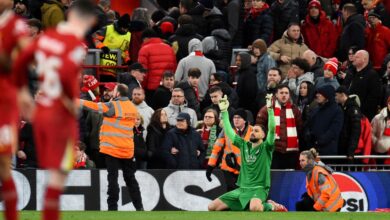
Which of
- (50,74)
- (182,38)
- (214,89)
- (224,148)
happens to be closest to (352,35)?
(182,38)

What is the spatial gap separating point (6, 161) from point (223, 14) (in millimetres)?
13603

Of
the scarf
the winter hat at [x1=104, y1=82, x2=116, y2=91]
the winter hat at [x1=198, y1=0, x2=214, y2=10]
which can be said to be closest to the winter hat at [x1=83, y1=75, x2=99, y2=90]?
the winter hat at [x1=104, y1=82, x2=116, y2=91]

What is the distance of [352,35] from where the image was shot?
24.0 metres

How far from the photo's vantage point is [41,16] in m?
23.6

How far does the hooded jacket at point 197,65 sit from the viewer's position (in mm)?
22562

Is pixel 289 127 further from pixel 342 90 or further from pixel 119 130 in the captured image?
pixel 119 130

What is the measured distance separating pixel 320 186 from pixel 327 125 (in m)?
1.69

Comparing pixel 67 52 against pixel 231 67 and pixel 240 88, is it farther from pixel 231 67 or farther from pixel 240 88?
pixel 231 67

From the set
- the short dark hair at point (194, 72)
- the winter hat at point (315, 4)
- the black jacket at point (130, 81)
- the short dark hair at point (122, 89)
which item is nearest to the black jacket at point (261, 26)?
the winter hat at point (315, 4)

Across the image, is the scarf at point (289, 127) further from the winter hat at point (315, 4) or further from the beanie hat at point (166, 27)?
the beanie hat at point (166, 27)

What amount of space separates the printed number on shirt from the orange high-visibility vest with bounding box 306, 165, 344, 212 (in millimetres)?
9716

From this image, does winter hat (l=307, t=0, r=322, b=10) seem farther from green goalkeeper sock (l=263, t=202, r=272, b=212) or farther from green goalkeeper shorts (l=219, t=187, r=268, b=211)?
green goalkeeper sock (l=263, t=202, r=272, b=212)

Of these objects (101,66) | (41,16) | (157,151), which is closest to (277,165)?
(157,151)

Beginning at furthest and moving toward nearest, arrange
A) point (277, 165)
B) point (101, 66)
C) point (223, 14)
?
point (223, 14) → point (101, 66) → point (277, 165)
